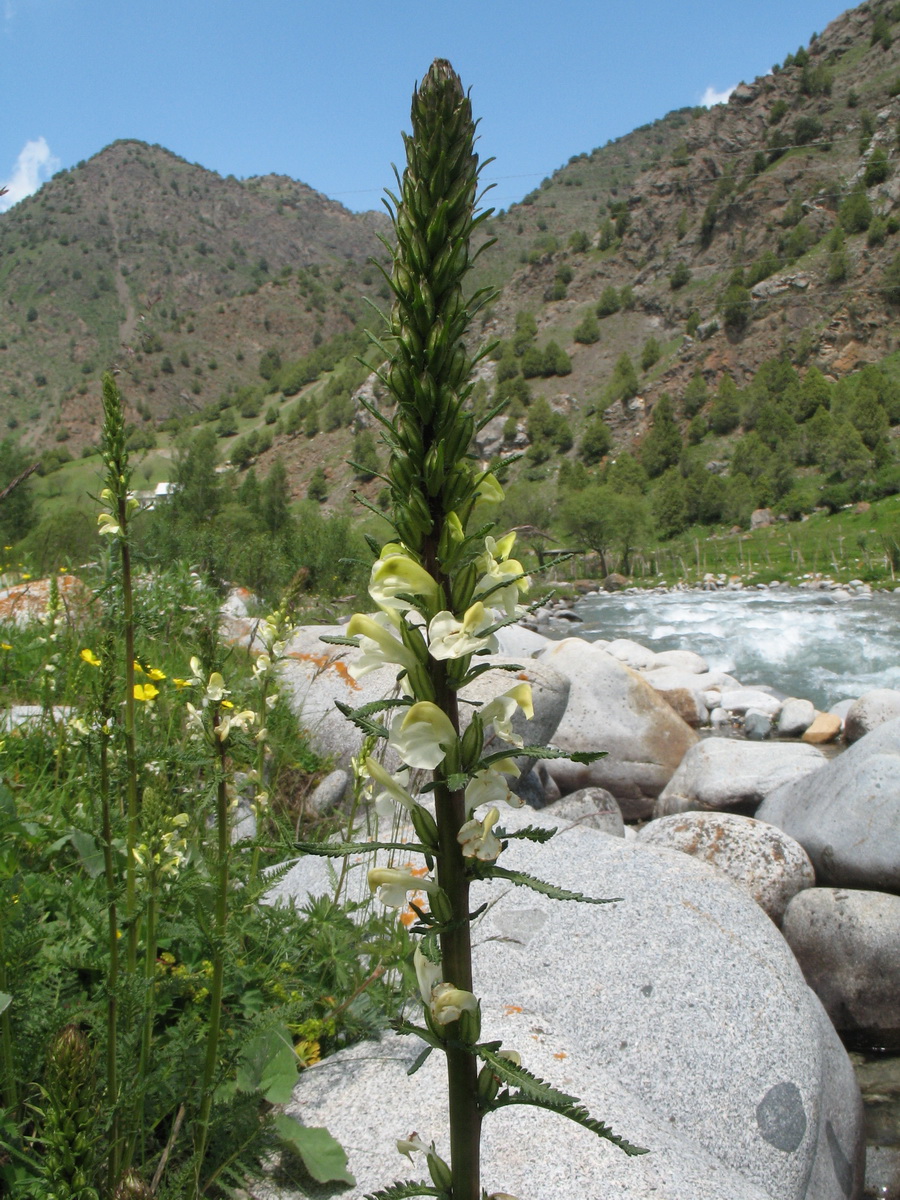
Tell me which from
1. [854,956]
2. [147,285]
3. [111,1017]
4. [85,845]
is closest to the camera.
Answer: [111,1017]

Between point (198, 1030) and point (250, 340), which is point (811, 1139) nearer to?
point (198, 1030)

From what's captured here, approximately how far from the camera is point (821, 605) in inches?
944

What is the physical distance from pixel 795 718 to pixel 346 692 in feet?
30.9

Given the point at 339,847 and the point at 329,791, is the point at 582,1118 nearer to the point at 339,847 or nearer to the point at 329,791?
the point at 339,847

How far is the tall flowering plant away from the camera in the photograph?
1.33 m

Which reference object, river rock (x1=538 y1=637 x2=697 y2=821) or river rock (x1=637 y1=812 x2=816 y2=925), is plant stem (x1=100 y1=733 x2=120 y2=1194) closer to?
river rock (x1=637 y1=812 x2=816 y2=925)

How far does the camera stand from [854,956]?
5793mm

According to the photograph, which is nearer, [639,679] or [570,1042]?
[570,1042]

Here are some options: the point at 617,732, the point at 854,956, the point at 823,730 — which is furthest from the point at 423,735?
the point at 823,730

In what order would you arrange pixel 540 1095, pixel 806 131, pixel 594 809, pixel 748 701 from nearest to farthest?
1. pixel 540 1095
2. pixel 594 809
3. pixel 748 701
4. pixel 806 131

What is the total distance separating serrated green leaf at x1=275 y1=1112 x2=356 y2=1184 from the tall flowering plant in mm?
1239

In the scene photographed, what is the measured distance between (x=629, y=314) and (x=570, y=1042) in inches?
3933

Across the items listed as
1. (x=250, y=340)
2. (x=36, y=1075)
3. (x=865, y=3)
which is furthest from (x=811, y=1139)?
(x=865, y=3)

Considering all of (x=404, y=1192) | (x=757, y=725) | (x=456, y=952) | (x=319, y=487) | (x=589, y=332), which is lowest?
(x=757, y=725)
